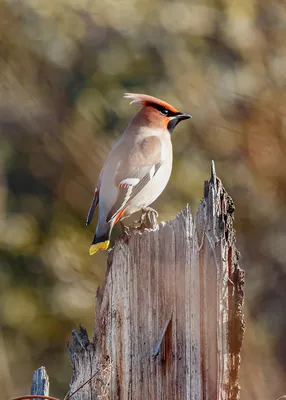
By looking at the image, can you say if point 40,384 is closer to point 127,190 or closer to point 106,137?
point 127,190

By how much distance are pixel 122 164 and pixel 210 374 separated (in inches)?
61.3

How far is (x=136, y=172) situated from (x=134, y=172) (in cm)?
1

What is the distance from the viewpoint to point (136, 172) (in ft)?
13.6

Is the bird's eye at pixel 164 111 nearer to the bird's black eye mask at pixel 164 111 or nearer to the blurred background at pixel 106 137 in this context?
the bird's black eye mask at pixel 164 111

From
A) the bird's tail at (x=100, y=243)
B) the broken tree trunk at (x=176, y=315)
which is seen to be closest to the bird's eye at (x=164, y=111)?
the bird's tail at (x=100, y=243)

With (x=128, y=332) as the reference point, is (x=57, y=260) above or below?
above

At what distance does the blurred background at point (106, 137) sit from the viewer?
7137mm

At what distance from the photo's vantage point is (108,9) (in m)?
8.00

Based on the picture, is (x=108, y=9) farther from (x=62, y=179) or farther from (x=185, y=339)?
(x=185, y=339)

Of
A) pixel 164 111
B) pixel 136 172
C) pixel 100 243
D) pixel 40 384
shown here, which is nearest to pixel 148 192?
pixel 136 172

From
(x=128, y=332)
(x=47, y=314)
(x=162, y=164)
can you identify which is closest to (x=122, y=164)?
(x=162, y=164)

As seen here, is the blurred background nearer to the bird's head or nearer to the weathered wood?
the bird's head

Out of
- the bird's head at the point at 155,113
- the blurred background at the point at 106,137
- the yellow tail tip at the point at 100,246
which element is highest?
the blurred background at the point at 106,137

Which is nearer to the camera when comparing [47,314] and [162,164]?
[162,164]
